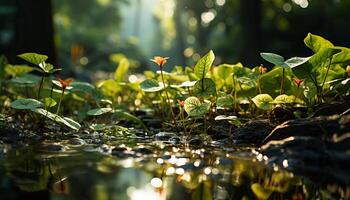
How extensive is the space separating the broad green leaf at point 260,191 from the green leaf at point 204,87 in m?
1.31

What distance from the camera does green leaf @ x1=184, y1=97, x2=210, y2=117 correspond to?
121 inches

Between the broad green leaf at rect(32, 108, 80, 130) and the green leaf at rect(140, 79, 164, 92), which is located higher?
the green leaf at rect(140, 79, 164, 92)

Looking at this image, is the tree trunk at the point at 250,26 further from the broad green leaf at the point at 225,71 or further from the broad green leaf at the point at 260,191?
the broad green leaf at the point at 260,191

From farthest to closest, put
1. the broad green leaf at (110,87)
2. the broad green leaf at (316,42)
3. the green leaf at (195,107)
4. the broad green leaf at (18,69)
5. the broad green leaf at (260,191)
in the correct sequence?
the broad green leaf at (110,87), the broad green leaf at (18,69), the broad green leaf at (316,42), the green leaf at (195,107), the broad green leaf at (260,191)

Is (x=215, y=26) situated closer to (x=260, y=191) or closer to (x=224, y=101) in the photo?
(x=224, y=101)

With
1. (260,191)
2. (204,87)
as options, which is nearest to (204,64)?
(204,87)

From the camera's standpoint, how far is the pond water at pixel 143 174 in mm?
1845

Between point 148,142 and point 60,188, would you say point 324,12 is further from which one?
point 60,188

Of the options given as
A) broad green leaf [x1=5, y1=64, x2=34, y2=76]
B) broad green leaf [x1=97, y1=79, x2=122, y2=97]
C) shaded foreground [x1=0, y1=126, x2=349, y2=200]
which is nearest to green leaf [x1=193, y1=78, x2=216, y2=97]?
shaded foreground [x1=0, y1=126, x2=349, y2=200]

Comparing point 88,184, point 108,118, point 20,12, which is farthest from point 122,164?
point 20,12

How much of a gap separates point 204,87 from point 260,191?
1.48m

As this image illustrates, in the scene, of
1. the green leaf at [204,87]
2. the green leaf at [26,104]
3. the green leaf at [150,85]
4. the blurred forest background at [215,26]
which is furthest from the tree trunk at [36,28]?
the green leaf at [204,87]

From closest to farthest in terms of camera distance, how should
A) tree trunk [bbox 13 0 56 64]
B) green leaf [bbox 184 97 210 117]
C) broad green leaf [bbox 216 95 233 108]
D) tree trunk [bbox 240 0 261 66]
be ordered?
green leaf [bbox 184 97 210 117] → broad green leaf [bbox 216 95 233 108] → tree trunk [bbox 13 0 56 64] → tree trunk [bbox 240 0 261 66]

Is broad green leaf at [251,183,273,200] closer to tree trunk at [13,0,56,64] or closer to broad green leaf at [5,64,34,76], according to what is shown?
broad green leaf at [5,64,34,76]
